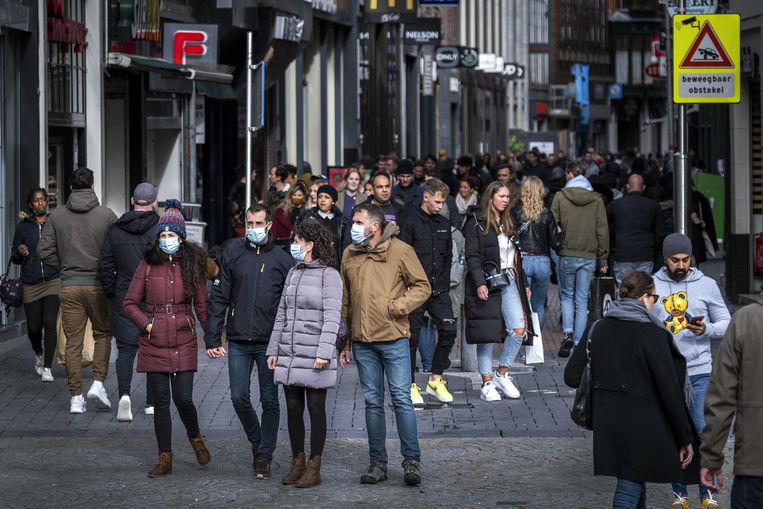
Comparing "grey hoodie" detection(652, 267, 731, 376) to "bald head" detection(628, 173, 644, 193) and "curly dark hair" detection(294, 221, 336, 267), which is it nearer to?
"curly dark hair" detection(294, 221, 336, 267)

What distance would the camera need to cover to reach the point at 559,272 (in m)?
16.8

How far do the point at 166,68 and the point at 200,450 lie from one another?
452 inches

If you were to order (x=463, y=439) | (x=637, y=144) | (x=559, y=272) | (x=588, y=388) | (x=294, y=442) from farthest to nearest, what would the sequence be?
(x=637, y=144), (x=559, y=272), (x=463, y=439), (x=294, y=442), (x=588, y=388)

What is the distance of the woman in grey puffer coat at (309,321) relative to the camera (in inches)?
386

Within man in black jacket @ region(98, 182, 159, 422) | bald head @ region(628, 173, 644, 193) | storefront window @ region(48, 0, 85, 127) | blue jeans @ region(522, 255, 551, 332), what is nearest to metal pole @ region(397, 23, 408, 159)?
storefront window @ region(48, 0, 85, 127)

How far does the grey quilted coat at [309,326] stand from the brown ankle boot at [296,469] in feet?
1.73

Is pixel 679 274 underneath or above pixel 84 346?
above

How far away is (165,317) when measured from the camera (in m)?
10.4

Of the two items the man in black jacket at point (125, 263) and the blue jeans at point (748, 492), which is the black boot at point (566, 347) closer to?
the man in black jacket at point (125, 263)

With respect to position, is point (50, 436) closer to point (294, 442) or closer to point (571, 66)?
point (294, 442)

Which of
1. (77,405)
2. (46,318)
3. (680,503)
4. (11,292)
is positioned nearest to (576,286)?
(46,318)

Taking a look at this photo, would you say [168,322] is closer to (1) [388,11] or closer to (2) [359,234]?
(2) [359,234]

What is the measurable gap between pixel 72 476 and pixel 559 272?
7467 mm

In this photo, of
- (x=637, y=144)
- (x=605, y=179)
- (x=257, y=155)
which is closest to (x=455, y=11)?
(x=257, y=155)
